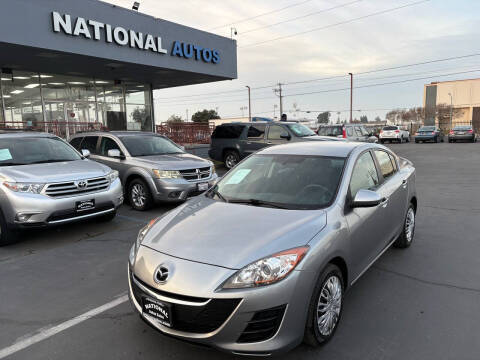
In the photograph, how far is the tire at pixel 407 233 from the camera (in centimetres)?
472

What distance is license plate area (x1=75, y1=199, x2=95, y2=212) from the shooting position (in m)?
5.48

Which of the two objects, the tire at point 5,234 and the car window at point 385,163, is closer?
the car window at point 385,163

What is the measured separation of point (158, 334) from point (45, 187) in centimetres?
337

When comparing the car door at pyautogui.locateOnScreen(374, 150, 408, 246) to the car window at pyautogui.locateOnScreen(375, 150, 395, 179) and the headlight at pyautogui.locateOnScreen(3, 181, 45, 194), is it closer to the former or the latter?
the car window at pyautogui.locateOnScreen(375, 150, 395, 179)

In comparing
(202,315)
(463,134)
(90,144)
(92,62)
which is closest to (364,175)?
(202,315)

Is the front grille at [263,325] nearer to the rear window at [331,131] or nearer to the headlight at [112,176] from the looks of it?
the headlight at [112,176]

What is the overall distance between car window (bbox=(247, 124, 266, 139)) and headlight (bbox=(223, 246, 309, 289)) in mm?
10633

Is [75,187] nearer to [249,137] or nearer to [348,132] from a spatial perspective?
[249,137]

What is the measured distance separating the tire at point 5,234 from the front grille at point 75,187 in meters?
0.73

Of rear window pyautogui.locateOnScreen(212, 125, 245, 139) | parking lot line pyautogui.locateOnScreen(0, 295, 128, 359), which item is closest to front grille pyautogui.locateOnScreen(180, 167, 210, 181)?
parking lot line pyautogui.locateOnScreen(0, 295, 128, 359)

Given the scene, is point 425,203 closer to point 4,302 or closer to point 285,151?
point 285,151

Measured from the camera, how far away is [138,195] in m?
7.58

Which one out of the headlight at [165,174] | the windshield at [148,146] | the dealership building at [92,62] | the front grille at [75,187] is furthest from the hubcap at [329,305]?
the dealership building at [92,62]

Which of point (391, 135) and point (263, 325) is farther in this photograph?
point (391, 135)
